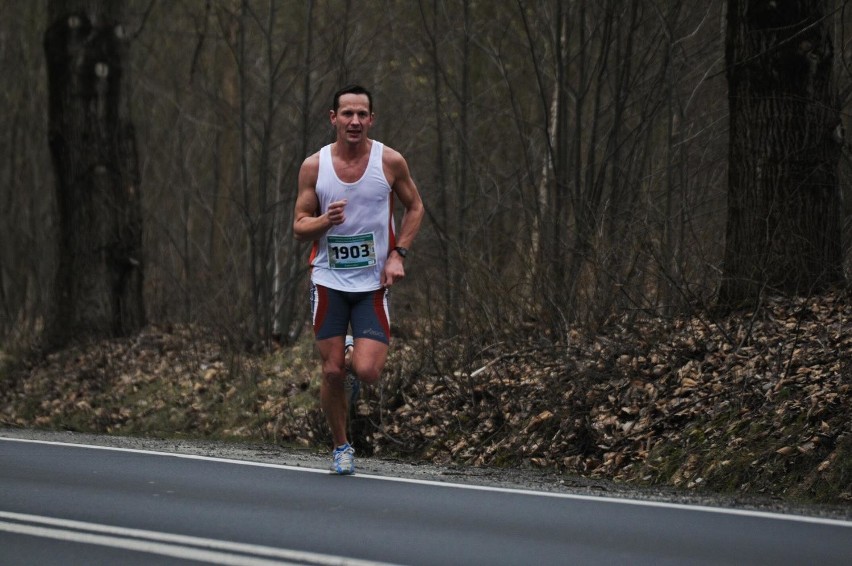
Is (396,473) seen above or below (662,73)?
→ below

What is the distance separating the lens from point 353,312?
960cm

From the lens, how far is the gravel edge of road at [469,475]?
8484mm

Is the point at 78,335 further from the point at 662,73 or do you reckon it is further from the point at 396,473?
the point at 396,473

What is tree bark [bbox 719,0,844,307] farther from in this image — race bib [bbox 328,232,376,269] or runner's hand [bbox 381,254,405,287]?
race bib [bbox 328,232,376,269]

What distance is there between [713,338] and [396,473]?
3286 millimetres

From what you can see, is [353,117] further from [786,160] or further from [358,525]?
[786,160]

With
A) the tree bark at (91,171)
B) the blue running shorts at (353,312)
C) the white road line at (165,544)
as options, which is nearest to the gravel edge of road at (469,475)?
the blue running shorts at (353,312)

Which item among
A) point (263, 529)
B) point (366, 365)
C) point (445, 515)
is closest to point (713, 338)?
point (366, 365)

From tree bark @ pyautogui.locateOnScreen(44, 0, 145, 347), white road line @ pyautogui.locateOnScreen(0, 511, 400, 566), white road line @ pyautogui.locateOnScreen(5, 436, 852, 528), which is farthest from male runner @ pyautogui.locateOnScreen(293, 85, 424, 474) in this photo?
tree bark @ pyautogui.locateOnScreen(44, 0, 145, 347)

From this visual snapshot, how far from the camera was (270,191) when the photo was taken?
74.1 feet

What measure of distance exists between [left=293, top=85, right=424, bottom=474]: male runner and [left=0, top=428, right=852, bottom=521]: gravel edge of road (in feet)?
2.85

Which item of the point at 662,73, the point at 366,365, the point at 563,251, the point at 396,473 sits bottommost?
the point at 396,473

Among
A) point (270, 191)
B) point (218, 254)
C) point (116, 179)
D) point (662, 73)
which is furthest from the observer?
point (218, 254)

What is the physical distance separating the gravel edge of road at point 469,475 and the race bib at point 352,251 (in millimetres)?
1504
